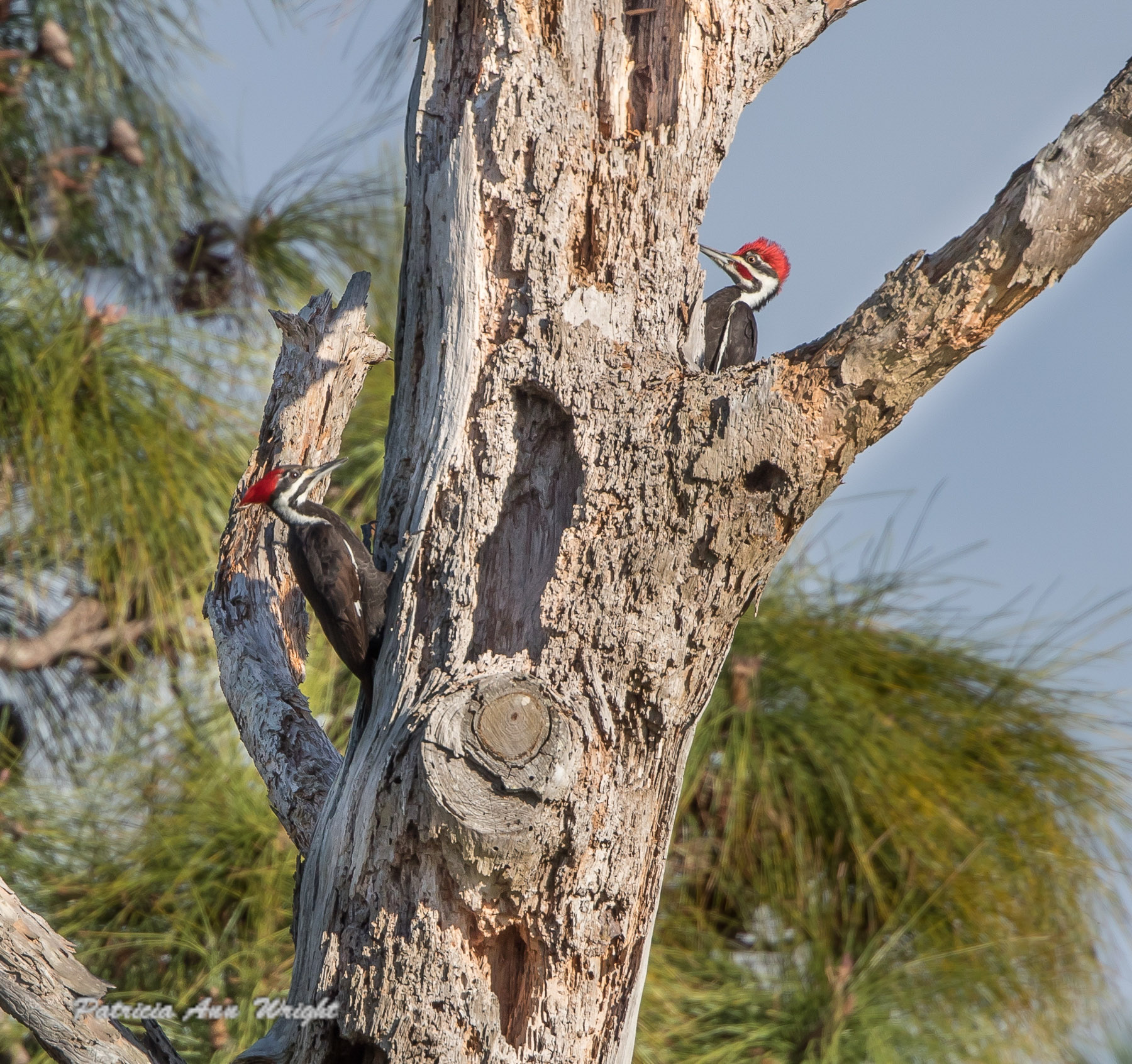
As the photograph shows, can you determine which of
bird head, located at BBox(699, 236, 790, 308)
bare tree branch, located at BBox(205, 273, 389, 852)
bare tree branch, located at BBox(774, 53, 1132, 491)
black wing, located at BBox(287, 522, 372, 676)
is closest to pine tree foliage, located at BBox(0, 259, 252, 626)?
bare tree branch, located at BBox(205, 273, 389, 852)

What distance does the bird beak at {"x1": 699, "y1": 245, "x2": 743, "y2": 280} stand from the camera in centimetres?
267

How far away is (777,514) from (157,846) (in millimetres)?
2282

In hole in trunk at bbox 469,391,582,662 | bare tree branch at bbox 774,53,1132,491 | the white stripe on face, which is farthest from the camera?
the white stripe on face

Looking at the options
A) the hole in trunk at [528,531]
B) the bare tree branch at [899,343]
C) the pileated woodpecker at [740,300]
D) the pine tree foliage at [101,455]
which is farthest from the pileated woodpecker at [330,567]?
the pine tree foliage at [101,455]

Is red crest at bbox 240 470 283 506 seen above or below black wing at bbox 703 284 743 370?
below

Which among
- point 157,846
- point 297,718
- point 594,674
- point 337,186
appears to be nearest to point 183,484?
point 157,846

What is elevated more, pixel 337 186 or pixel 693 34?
pixel 337 186

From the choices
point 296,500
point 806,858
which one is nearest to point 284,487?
point 296,500

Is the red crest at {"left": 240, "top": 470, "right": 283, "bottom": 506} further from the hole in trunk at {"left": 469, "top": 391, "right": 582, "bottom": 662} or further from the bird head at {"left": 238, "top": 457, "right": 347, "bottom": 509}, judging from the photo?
the hole in trunk at {"left": 469, "top": 391, "right": 582, "bottom": 662}

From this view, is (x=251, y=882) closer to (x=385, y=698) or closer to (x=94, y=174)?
(x=385, y=698)

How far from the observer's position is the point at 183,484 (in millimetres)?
3188

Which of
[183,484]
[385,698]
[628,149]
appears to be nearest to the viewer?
[385,698]

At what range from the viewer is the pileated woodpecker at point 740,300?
7.66 feet

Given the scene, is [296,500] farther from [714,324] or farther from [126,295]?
[126,295]
